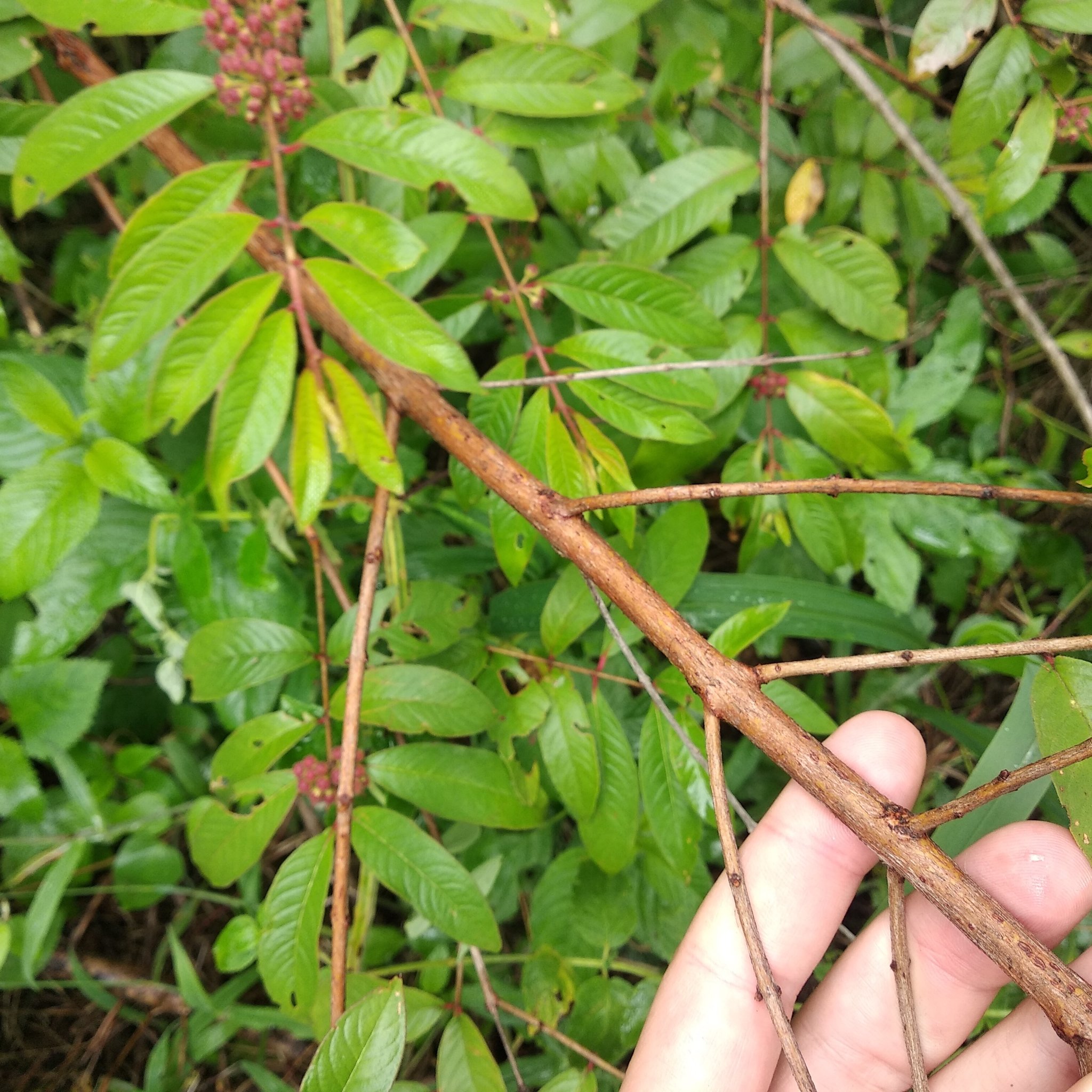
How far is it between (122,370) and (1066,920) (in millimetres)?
2149

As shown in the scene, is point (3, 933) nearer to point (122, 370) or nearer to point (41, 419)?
point (41, 419)

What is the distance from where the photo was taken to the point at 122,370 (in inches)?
64.8

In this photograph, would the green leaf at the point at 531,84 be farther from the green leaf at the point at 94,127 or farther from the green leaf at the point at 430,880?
the green leaf at the point at 430,880

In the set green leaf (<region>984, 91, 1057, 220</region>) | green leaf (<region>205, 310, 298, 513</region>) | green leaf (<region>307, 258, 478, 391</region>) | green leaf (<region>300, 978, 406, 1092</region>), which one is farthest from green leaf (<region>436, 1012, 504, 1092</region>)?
green leaf (<region>984, 91, 1057, 220</region>)

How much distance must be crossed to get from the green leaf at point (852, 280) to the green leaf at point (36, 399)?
1668mm

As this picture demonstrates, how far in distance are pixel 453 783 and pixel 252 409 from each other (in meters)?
0.78

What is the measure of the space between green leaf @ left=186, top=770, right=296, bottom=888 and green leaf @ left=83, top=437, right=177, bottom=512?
667mm

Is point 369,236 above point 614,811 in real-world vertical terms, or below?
above

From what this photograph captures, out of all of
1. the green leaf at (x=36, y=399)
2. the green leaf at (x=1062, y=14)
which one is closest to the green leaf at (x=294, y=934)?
the green leaf at (x=36, y=399)

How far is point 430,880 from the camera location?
1321 mm

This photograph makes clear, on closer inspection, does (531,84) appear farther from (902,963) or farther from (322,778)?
(902,963)

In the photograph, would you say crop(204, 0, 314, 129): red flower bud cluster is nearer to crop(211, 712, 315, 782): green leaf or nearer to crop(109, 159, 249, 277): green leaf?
crop(109, 159, 249, 277): green leaf

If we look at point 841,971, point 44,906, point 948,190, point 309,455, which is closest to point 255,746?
point 309,455

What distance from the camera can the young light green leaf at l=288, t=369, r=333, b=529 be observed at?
129 cm
